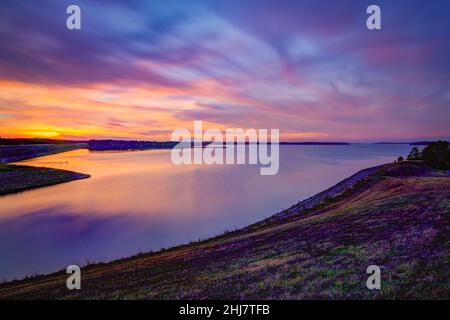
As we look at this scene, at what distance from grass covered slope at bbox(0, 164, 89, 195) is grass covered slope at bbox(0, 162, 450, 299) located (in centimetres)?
5404

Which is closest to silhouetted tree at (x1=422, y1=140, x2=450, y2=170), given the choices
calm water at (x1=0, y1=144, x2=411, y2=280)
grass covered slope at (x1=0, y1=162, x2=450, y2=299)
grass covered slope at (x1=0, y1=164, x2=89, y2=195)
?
calm water at (x1=0, y1=144, x2=411, y2=280)

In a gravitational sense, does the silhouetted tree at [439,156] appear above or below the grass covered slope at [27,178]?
above

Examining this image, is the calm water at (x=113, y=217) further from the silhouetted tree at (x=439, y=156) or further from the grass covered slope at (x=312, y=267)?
the silhouetted tree at (x=439, y=156)

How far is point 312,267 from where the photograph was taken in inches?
527

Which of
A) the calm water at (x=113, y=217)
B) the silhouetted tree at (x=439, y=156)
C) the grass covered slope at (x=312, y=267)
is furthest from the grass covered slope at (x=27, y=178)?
the silhouetted tree at (x=439, y=156)

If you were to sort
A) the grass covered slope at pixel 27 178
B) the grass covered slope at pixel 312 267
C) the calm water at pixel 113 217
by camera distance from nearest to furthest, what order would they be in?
1. the grass covered slope at pixel 312 267
2. the calm water at pixel 113 217
3. the grass covered slope at pixel 27 178

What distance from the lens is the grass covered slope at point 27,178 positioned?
6534 cm

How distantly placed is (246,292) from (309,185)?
71.5m

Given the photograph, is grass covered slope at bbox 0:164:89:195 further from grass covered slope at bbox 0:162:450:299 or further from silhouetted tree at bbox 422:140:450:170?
silhouetted tree at bbox 422:140:450:170

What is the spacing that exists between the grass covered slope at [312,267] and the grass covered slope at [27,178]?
54.0 metres

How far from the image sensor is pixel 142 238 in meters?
35.4

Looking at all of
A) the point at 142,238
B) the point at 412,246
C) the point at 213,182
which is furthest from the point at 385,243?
the point at 213,182

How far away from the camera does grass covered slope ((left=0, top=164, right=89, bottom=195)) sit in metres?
65.3

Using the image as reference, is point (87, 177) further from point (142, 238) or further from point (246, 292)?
point (246, 292)
